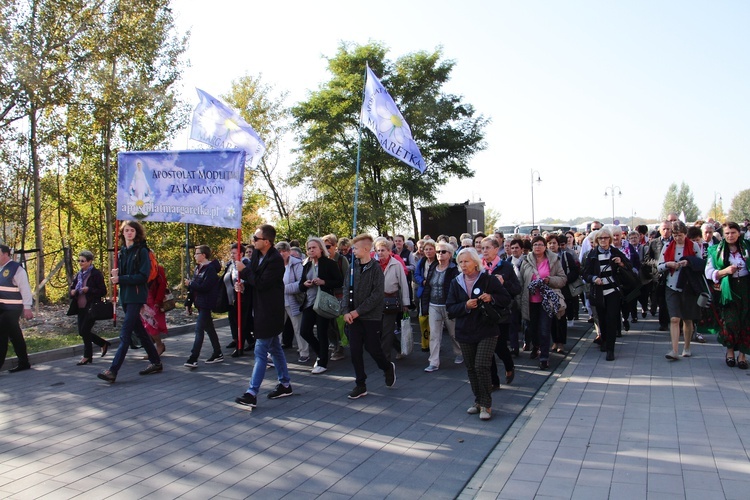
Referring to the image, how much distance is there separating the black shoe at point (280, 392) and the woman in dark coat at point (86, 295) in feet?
11.7

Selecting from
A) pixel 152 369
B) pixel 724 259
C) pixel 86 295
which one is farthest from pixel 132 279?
pixel 724 259

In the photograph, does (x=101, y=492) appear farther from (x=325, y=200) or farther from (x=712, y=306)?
(x=325, y=200)

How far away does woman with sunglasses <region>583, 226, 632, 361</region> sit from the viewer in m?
8.96

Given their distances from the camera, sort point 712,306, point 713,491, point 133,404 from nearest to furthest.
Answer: point 713,491
point 133,404
point 712,306

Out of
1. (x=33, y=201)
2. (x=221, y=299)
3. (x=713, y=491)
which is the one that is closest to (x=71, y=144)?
(x=33, y=201)

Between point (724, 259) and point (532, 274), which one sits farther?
point (532, 274)

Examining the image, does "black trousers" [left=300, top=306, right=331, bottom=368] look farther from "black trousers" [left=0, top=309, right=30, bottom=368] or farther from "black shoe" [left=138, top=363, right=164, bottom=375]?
"black trousers" [left=0, top=309, right=30, bottom=368]

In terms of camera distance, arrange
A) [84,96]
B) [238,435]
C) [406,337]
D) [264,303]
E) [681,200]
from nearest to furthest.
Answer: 1. [238,435]
2. [264,303]
3. [406,337]
4. [84,96]
5. [681,200]

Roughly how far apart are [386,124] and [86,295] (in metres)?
5.23

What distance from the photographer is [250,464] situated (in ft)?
16.2

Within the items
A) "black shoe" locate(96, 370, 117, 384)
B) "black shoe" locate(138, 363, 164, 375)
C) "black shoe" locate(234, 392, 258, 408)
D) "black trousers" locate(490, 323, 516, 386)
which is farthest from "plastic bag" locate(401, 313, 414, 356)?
"black shoe" locate(96, 370, 117, 384)

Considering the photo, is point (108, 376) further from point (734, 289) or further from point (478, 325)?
point (734, 289)

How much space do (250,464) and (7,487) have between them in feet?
5.72

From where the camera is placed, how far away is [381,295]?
7188 mm
